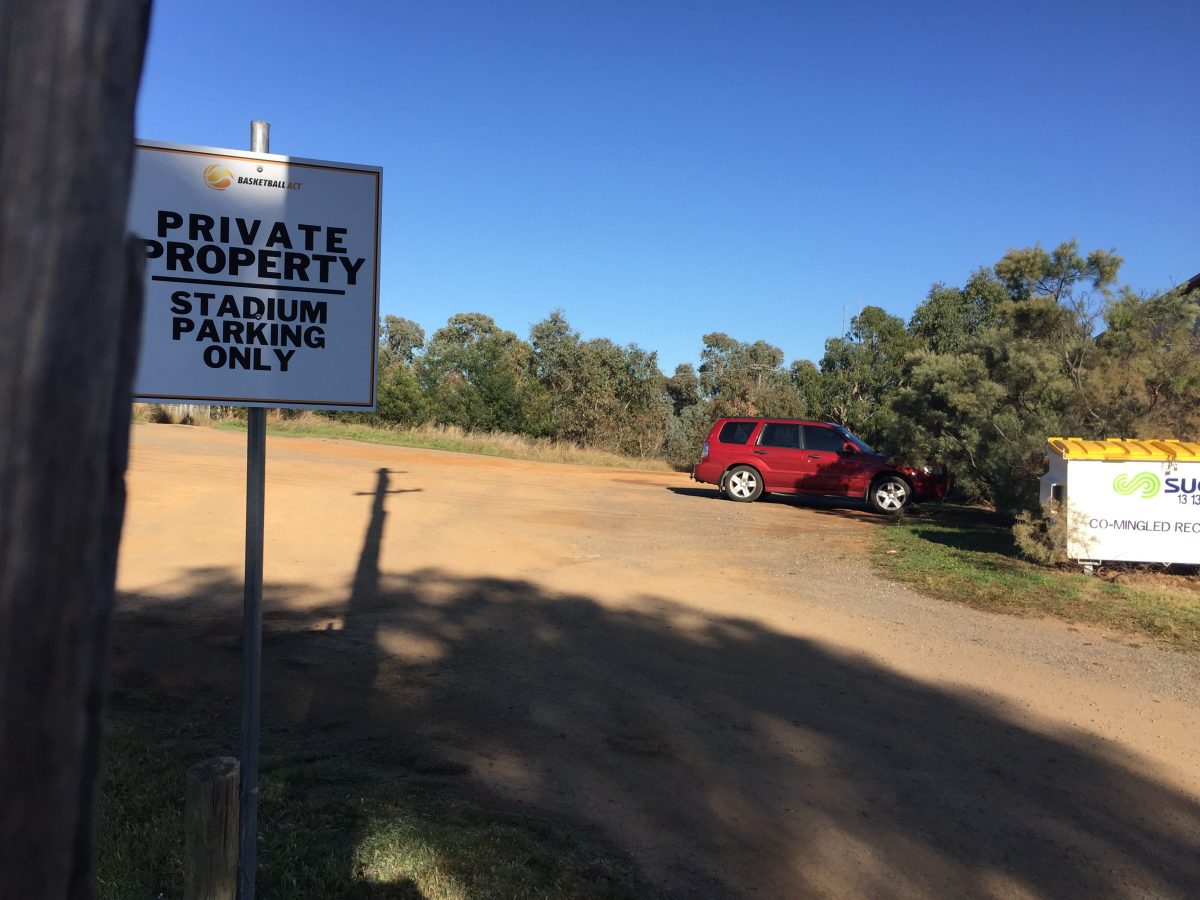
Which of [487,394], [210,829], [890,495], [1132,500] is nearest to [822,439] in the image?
[890,495]

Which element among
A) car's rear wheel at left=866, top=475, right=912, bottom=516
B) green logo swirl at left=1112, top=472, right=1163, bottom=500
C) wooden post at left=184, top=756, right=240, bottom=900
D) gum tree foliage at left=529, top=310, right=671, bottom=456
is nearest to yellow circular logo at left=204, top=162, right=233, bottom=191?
wooden post at left=184, top=756, right=240, bottom=900

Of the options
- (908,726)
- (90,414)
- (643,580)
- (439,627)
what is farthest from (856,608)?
(90,414)

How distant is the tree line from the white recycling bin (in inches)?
82.7

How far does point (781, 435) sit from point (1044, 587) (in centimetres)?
933

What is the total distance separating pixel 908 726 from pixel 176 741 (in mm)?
4449

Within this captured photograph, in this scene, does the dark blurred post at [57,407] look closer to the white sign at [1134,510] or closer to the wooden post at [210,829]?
the wooden post at [210,829]

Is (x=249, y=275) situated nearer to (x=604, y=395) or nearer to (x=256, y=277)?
(x=256, y=277)

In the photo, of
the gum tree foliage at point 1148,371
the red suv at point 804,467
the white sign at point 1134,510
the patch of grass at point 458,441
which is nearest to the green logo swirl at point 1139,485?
the white sign at point 1134,510

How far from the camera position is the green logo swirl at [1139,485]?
35.7 ft

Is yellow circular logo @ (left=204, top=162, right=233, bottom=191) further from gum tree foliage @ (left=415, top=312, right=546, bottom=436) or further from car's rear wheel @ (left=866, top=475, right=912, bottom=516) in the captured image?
gum tree foliage @ (left=415, top=312, right=546, bottom=436)

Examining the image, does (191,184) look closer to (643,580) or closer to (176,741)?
(176,741)

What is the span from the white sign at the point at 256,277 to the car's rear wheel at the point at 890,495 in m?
16.9

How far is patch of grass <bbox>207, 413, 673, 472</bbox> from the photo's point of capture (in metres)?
31.4

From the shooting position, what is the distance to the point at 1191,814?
16.4 feet
